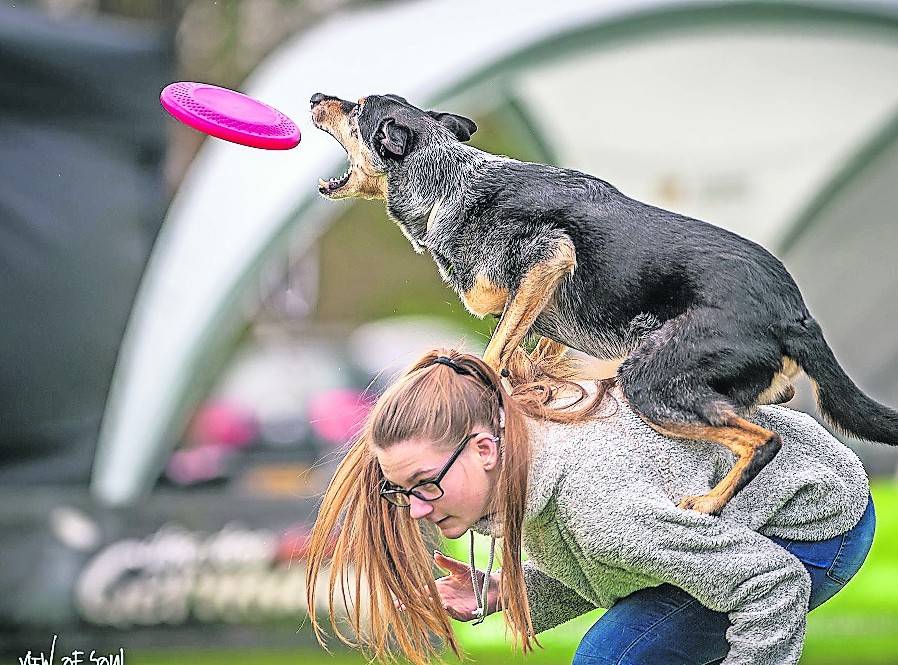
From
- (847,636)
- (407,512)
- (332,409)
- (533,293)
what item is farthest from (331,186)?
(332,409)

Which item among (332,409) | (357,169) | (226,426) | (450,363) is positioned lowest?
(226,426)

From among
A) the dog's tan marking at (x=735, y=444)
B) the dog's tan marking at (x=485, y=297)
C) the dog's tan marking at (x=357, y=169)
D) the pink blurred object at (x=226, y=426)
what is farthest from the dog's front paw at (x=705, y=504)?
the pink blurred object at (x=226, y=426)

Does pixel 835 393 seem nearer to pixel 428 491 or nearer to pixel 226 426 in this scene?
pixel 428 491

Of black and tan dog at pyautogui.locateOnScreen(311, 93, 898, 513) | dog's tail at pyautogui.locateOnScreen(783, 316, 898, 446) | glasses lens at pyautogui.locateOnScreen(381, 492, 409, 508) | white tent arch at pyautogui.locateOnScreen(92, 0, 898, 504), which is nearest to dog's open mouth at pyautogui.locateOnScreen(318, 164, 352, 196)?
black and tan dog at pyautogui.locateOnScreen(311, 93, 898, 513)

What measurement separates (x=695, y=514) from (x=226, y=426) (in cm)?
667

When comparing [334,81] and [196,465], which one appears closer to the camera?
[334,81]

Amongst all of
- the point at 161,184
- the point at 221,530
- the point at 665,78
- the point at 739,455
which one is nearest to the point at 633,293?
the point at 739,455

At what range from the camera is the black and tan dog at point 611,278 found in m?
1.81

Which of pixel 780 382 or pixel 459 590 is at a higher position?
pixel 780 382

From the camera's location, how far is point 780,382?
188 centimetres

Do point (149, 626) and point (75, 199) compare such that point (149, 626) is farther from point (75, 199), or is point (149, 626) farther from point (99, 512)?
point (75, 199)

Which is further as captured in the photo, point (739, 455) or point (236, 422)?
point (236, 422)

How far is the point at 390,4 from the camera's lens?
19.7ft

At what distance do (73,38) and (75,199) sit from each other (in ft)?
2.23
